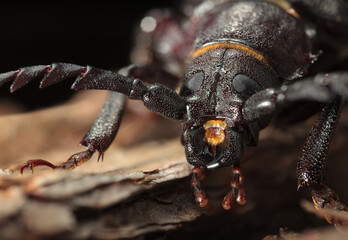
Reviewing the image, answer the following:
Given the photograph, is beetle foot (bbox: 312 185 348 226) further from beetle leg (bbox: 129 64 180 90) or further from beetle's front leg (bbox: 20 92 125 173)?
beetle leg (bbox: 129 64 180 90)

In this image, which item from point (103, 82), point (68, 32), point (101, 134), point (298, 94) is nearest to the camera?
point (298, 94)

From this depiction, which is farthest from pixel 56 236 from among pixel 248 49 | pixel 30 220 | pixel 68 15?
pixel 68 15

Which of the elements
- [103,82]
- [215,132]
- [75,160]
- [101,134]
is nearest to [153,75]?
[101,134]

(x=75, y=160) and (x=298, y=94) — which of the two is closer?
(x=298, y=94)

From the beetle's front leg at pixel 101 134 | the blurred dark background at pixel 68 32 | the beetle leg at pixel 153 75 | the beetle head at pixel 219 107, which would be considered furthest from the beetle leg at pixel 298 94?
the blurred dark background at pixel 68 32

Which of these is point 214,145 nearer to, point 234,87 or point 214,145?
point 214,145

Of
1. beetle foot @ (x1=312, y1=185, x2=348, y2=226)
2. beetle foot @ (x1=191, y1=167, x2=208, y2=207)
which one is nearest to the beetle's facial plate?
beetle foot @ (x1=191, y1=167, x2=208, y2=207)

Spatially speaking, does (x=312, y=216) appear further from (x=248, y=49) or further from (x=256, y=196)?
(x=248, y=49)
